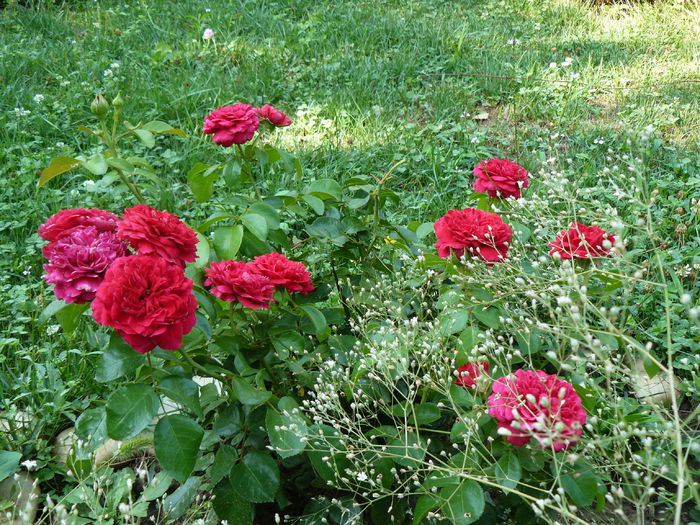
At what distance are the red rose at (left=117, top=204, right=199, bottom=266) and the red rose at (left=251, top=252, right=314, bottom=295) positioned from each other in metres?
0.18

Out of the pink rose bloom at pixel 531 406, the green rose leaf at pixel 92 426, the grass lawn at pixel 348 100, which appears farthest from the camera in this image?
the grass lawn at pixel 348 100

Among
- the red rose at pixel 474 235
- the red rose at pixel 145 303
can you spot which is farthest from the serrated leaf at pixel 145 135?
the red rose at pixel 474 235

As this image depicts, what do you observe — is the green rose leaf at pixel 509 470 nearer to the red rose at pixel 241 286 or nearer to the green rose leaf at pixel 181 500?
the red rose at pixel 241 286

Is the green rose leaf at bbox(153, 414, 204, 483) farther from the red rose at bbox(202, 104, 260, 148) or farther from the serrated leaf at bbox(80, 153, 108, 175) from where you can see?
the red rose at bbox(202, 104, 260, 148)

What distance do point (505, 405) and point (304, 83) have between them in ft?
11.3

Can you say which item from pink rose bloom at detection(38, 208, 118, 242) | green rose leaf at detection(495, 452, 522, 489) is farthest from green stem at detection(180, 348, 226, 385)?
green rose leaf at detection(495, 452, 522, 489)

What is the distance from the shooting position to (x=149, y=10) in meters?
5.35

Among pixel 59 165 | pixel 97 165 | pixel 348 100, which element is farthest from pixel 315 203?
pixel 348 100

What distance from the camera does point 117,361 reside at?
1375 mm

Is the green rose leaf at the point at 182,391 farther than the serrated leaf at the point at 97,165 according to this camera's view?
No

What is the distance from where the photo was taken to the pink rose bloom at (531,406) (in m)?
1.22

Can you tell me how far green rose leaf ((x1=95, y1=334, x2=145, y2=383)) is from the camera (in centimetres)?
136

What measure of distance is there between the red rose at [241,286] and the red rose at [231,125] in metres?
0.48

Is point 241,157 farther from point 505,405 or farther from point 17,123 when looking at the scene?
point 17,123
